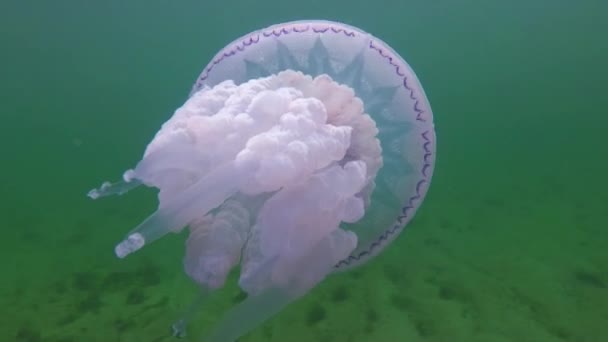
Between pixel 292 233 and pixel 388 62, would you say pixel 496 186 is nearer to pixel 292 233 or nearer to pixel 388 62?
pixel 388 62

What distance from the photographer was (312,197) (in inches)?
86.3

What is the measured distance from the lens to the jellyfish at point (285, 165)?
79.5 inches

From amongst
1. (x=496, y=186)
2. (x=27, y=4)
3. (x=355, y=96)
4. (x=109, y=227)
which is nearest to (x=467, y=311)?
(x=355, y=96)

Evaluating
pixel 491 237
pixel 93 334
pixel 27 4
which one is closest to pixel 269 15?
pixel 27 4

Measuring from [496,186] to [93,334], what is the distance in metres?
8.04

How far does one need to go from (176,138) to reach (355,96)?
3.81 ft

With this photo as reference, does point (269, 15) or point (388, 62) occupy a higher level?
point (269, 15)

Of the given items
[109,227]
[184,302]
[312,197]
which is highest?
[109,227]

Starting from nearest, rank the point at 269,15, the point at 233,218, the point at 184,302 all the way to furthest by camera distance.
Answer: the point at 233,218 → the point at 184,302 → the point at 269,15

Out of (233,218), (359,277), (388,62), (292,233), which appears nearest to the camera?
(292,233)

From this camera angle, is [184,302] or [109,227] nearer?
[184,302]

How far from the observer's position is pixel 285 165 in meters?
2.05

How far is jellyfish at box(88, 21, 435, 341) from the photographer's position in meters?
2.02

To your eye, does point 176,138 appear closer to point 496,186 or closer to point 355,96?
point 355,96
